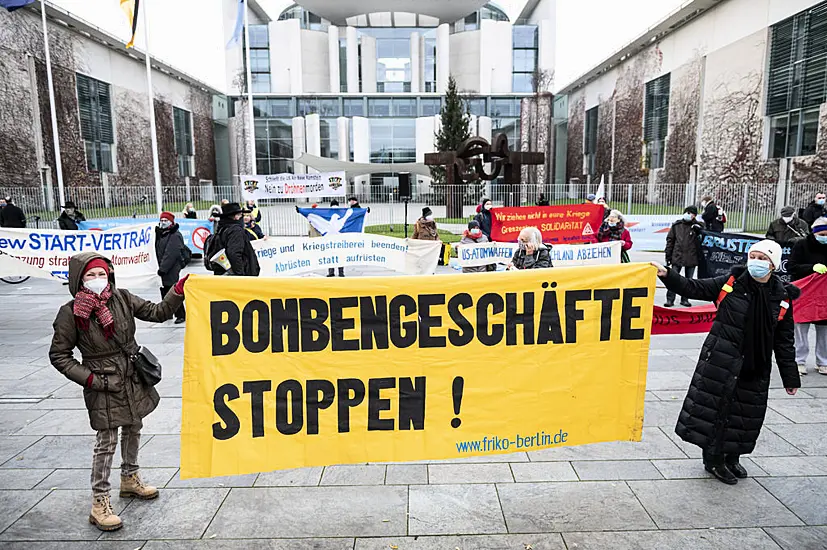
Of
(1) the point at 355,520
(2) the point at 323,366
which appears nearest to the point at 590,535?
(1) the point at 355,520

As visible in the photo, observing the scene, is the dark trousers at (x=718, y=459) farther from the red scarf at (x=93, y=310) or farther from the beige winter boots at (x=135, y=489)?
the red scarf at (x=93, y=310)

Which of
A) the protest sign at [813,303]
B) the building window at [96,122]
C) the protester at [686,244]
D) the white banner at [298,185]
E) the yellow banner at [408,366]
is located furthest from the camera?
the building window at [96,122]

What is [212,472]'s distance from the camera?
12.5ft

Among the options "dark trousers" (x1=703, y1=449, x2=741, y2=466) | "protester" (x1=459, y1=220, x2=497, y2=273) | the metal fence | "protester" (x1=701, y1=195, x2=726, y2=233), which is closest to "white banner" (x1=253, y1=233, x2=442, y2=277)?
"protester" (x1=459, y1=220, x2=497, y2=273)

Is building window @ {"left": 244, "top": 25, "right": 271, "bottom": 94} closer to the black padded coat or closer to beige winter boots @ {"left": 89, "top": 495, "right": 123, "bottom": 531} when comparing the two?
beige winter boots @ {"left": 89, "top": 495, "right": 123, "bottom": 531}

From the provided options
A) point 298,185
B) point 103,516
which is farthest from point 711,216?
point 103,516

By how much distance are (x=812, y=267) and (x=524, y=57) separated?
5756cm

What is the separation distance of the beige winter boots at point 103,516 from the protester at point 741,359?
407cm

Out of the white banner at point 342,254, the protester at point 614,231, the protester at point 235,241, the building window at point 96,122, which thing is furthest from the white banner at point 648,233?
the building window at point 96,122

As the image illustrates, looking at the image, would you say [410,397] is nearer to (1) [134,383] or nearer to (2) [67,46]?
(1) [134,383]

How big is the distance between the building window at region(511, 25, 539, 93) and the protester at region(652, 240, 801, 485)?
58.5 meters

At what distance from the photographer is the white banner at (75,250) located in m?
9.12

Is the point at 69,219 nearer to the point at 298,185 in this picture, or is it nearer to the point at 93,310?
the point at 298,185

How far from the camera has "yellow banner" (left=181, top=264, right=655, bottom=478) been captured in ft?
12.6
